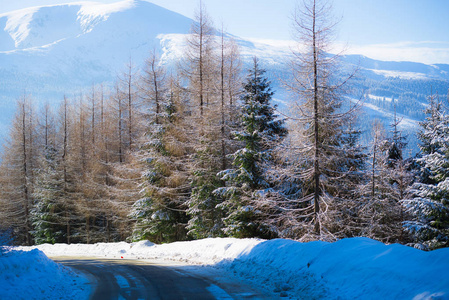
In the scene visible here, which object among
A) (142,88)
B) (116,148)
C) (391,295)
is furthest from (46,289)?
(116,148)

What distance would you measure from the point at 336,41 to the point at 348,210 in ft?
24.2

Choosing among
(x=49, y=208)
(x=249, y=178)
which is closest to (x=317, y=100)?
(x=249, y=178)

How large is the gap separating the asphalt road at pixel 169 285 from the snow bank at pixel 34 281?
1.81ft

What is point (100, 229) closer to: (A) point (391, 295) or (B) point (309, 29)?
(B) point (309, 29)

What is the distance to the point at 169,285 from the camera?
8.36 meters

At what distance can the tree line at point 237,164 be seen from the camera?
13297 millimetres

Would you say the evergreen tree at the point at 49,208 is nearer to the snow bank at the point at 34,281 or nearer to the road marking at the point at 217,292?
the snow bank at the point at 34,281

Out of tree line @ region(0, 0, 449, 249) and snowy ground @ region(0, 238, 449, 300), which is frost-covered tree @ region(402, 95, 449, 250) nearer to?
tree line @ region(0, 0, 449, 249)

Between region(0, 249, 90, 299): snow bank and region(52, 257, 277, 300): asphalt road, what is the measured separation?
55 cm

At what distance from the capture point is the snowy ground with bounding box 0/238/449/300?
16.8ft

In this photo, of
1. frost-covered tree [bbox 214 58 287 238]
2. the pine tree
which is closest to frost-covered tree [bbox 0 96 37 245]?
frost-covered tree [bbox 214 58 287 238]

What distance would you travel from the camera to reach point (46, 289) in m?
7.79

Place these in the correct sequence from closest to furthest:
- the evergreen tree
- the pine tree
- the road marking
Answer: the road marking, the pine tree, the evergreen tree

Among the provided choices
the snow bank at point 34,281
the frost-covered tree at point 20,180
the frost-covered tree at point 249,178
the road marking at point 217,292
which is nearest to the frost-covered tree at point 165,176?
the frost-covered tree at point 249,178
